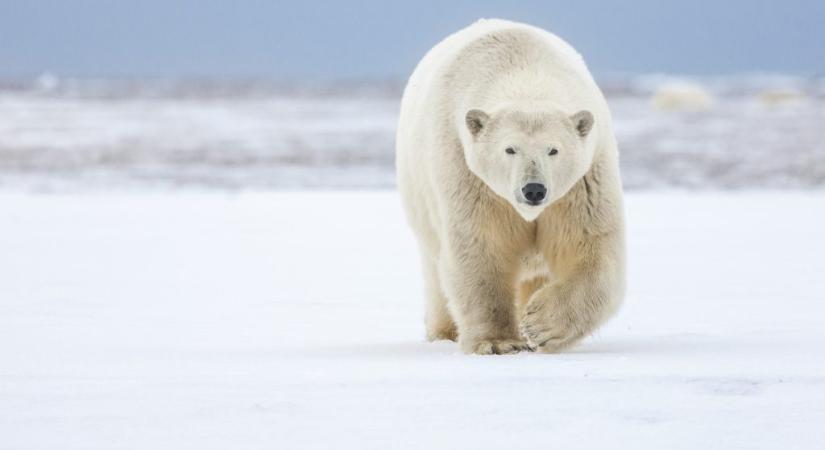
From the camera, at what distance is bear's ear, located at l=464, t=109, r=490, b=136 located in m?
4.88

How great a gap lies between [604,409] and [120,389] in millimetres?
1369

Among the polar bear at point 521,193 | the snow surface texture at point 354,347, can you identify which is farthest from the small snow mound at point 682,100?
the polar bear at point 521,193

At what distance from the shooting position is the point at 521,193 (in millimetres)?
4566

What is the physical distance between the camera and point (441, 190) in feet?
17.1

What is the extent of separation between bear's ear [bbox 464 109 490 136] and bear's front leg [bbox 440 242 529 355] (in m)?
0.46

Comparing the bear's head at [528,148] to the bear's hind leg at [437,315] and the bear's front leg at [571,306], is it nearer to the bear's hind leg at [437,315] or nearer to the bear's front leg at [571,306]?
the bear's front leg at [571,306]

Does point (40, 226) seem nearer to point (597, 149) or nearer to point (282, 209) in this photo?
point (282, 209)

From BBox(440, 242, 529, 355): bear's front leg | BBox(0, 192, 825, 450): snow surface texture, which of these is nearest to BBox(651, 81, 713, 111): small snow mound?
BBox(0, 192, 825, 450): snow surface texture

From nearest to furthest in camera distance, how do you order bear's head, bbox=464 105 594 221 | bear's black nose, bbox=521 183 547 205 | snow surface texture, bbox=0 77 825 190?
bear's black nose, bbox=521 183 547 205 < bear's head, bbox=464 105 594 221 < snow surface texture, bbox=0 77 825 190

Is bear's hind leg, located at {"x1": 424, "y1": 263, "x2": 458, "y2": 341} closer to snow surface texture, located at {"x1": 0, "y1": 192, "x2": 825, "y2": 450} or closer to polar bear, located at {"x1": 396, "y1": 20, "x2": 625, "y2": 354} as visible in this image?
snow surface texture, located at {"x1": 0, "y1": 192, "x2": 825, "y2": 450}

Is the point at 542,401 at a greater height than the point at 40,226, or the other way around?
the point at 40,226

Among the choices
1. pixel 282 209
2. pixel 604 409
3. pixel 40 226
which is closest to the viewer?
pixel 604 409

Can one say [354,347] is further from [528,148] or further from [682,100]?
[682,100]

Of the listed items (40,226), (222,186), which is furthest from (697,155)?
(40,226)
